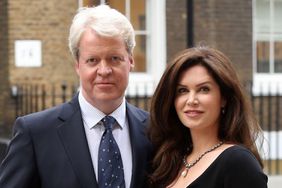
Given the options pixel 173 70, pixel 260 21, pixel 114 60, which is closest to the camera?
pixel 114 60

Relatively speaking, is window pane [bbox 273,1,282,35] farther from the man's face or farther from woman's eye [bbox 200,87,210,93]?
the man's face

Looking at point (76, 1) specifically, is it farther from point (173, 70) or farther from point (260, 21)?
point (173, 70)

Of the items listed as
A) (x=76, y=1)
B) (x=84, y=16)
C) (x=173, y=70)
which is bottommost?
(x=173, y=70)

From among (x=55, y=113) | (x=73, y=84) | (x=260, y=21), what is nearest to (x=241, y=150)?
(x=55, y=113)

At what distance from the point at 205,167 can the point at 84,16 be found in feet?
3.11

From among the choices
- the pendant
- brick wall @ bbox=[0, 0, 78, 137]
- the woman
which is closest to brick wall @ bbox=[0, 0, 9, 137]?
brick wall @ bbox=[0, 0, 78, 137]

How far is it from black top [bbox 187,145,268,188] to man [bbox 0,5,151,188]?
1.19 feet

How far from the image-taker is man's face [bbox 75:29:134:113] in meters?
3.03

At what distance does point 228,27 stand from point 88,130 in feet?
29.2

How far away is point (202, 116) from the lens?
10.6 feet

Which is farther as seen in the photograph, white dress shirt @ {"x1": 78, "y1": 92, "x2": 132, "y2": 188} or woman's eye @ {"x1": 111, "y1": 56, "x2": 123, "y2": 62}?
white dress shirt @ {"x1": 78, "y1": 92, "x2": 132, "y2": 188}

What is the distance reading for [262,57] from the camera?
12.4 meters

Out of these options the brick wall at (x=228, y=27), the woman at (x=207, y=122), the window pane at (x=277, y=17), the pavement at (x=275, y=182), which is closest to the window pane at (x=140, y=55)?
the brick wall at (x=228, y=27)

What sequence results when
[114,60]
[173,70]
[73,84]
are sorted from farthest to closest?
[73,84], [173,70], [114,60]
